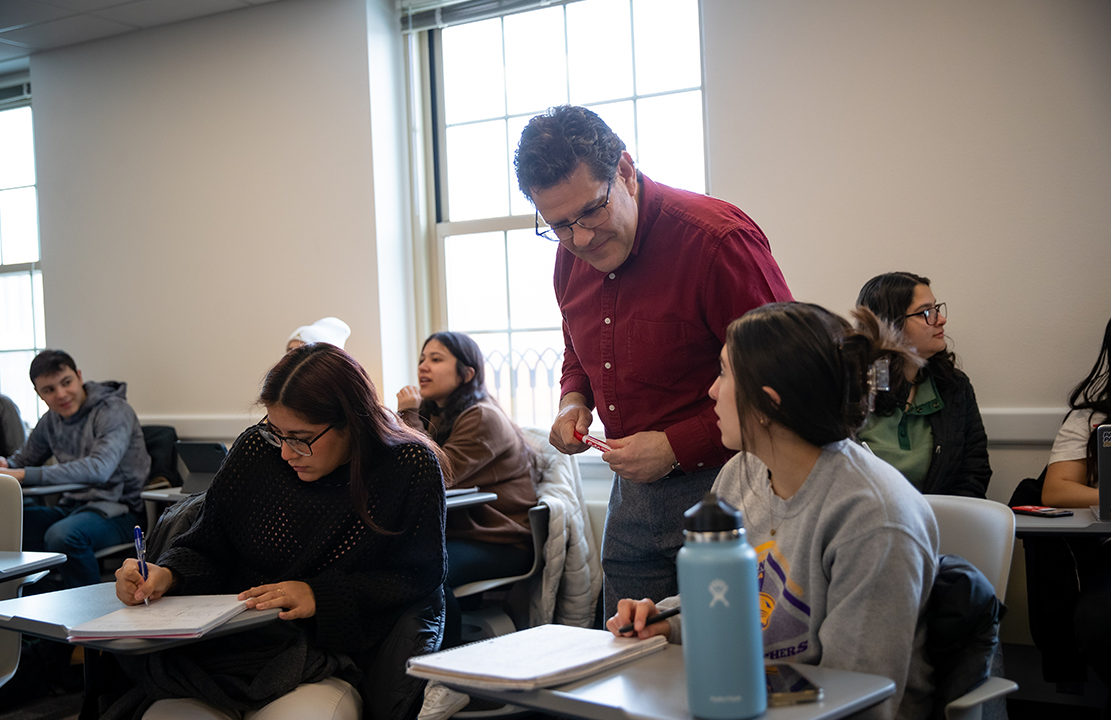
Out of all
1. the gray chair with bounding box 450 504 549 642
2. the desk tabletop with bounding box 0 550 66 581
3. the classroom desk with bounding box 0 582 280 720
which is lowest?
the gray chair with bounding box 450 504 549 642

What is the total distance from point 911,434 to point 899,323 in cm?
37

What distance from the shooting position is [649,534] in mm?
1617

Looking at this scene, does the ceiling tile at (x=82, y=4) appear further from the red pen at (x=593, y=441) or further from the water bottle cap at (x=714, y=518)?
the water bottle cap at (x=714, y=518)

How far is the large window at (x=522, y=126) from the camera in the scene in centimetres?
360

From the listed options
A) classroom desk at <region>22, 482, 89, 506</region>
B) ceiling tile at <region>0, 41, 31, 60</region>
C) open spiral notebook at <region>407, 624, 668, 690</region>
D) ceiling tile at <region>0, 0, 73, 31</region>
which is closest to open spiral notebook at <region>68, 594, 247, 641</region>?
open spiral notebook at <region>407, 624, 668, 690</region>

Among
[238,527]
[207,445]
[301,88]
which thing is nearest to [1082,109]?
[238,527]

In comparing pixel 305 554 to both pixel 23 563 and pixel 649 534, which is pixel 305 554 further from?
pixel 23 563

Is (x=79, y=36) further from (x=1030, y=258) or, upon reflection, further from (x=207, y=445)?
(x=1030, y=258)

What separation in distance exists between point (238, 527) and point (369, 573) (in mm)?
346

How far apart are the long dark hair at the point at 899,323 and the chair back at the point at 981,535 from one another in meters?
1.16

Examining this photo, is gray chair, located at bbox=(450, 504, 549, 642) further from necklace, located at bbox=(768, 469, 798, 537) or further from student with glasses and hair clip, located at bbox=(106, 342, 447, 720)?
necklace, located at bbox=(768, 469, 798, 537)

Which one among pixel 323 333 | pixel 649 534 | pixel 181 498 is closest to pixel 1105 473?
pixel 649 534

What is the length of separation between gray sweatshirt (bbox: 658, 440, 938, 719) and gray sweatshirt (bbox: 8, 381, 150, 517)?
3.50 meters

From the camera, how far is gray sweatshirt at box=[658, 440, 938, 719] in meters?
1.06
